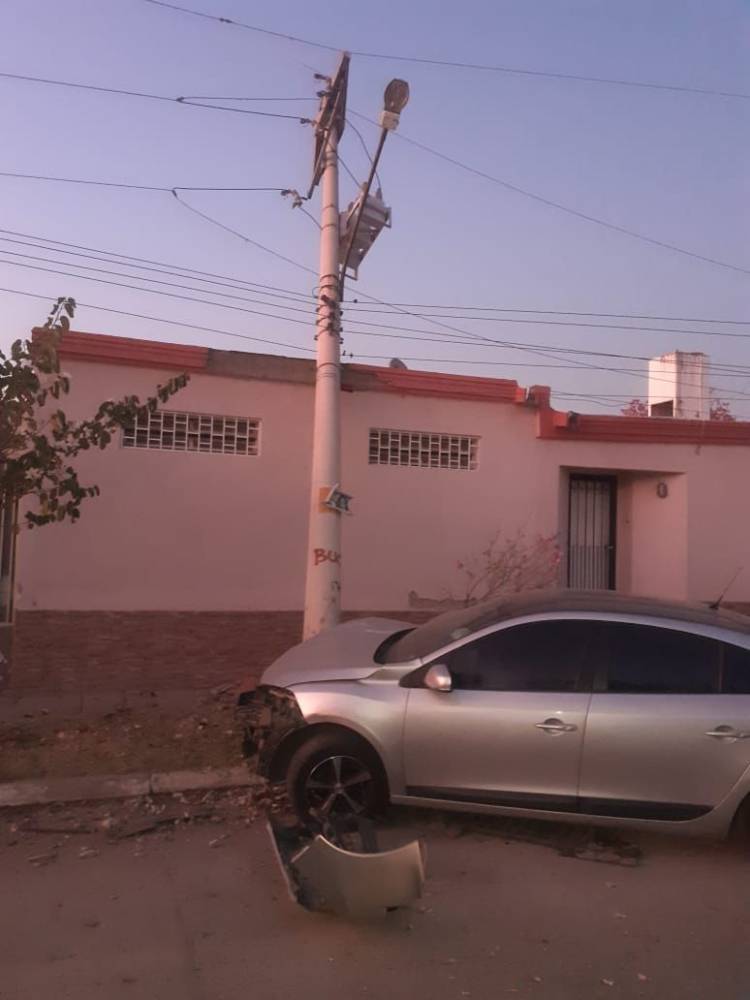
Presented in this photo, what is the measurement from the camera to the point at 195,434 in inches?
419

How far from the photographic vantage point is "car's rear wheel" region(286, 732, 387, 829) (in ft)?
18.4

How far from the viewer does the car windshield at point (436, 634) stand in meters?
5.83

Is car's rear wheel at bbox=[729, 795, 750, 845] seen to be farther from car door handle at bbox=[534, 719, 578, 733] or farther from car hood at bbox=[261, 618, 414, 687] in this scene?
car hood at bbox=[261, 618, 414, 687]

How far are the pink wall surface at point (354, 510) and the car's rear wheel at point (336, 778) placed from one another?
198 inches

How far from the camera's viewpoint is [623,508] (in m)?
13.5

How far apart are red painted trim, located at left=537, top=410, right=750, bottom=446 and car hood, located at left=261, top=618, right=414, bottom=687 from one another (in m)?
5.58

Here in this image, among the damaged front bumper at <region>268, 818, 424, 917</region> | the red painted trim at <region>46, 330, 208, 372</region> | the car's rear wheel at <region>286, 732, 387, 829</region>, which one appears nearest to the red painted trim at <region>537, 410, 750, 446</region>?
the red painted trim at <region>46, 330, 208, 372</region>

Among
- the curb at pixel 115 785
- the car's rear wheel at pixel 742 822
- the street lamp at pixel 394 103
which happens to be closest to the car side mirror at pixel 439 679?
the car's rear wheel at pixel 742 822

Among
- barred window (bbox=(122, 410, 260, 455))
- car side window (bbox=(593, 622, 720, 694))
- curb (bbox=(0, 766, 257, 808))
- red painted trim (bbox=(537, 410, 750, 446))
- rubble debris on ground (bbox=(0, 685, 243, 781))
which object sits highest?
red painted trim (bbox=(537, 410, 750, 446))

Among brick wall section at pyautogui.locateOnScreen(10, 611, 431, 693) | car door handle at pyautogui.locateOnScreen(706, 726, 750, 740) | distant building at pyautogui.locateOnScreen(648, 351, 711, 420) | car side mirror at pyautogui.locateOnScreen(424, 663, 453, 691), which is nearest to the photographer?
car door handle at pyautogui.locateOnScreen(706, 726, 750, 740)

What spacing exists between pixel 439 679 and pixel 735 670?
1707 mm

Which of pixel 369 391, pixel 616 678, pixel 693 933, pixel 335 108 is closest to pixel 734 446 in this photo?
pixel 369 391

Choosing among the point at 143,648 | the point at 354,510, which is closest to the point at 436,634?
the point at 143,648

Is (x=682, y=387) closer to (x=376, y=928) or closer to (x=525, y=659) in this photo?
(x=525, y=659)
